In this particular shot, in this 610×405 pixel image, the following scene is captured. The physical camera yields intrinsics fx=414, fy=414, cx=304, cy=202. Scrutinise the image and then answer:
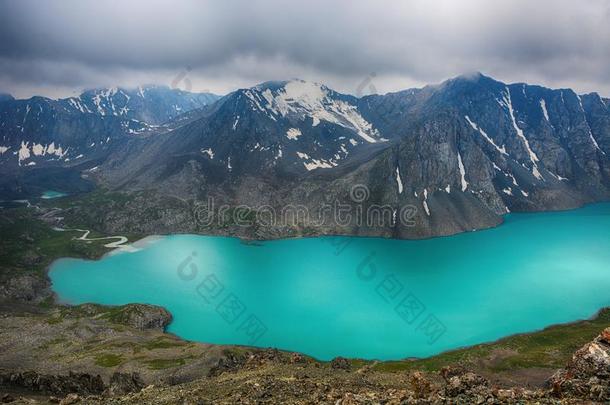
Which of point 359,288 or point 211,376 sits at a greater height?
point 359,288

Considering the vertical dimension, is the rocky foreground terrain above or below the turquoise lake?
below

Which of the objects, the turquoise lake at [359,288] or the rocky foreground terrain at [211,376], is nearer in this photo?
the rocky foreground terrain at [211,376]

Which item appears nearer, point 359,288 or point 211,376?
point 211,376

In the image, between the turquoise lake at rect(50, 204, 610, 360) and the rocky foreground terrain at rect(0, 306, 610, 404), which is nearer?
the rocky foreground terrain at rect(0, 306, 610, 404)

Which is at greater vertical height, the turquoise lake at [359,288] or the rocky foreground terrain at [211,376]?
the turquoise lake at [359,288]

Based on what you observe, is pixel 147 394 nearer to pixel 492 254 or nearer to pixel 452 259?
pixel 452 259

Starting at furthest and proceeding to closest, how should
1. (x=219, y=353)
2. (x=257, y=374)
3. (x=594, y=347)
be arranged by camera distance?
(x=219, y=353)
(x=257, y=374)
(x=594, y=347)

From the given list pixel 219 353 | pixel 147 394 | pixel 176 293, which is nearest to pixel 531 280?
pixel 219 353

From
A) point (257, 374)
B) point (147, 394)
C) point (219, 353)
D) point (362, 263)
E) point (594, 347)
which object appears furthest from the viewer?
point (362, 263)
